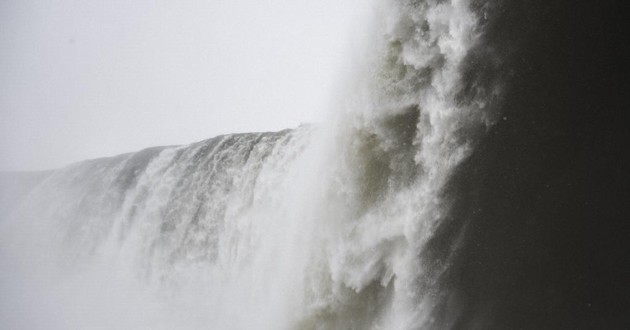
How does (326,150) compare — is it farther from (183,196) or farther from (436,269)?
(183,196)

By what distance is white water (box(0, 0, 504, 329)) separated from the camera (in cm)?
587

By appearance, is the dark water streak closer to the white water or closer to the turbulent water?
the turbulent water

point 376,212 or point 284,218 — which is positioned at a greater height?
point 284,218

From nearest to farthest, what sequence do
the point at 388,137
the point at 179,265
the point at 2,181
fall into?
the point at 388,137
the point at 179,265
the point at 2,181

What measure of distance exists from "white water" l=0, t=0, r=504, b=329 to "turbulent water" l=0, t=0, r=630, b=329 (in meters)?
0.02

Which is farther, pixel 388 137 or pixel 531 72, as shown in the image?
pixel 388 137

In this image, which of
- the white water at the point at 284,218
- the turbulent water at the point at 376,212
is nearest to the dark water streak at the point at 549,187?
the turbulent water at the point at 376,212

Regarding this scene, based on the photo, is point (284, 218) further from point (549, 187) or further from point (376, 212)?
point (549, 187)

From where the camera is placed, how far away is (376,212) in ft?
21.5

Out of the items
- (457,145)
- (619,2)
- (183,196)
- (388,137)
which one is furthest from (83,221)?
(619,2)

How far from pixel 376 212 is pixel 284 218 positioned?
3.40 meters

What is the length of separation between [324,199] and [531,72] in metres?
3.34

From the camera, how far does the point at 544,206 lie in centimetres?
499

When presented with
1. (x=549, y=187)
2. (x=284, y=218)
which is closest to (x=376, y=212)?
(x=549, y=187)
